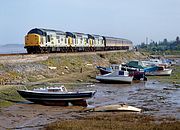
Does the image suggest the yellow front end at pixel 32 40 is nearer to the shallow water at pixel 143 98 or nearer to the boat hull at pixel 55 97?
the shallow water at pixel 143 98

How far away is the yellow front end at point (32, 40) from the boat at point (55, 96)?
79.6 feet

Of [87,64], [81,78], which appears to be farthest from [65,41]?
[81,78]

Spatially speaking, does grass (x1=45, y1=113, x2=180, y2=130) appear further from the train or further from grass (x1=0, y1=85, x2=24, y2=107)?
the train

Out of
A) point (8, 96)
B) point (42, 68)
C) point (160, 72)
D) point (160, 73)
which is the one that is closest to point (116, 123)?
point (8, 96)

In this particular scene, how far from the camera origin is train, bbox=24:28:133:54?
163 ft

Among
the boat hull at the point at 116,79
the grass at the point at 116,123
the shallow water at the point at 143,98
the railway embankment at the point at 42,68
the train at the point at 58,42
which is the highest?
the train at the point at 58,42

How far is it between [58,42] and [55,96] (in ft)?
106

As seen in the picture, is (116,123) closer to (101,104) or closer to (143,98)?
(101,104)

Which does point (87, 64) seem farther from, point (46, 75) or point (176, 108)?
point (176, 108)

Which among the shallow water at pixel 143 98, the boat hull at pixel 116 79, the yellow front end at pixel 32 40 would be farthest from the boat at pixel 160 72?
the yellow front end at pixel 32 40

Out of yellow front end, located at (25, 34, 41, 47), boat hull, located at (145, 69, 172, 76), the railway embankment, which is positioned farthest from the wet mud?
boat hull, located at (145, 69, 172, 76)

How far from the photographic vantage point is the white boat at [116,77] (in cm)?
4032

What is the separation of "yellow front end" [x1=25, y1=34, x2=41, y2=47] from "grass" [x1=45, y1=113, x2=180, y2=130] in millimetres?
29841

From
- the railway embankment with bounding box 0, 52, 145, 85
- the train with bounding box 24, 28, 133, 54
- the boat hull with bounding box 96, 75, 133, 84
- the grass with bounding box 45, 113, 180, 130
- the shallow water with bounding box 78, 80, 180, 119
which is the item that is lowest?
the shallow water with bounding box 78, 80, 180, 119
